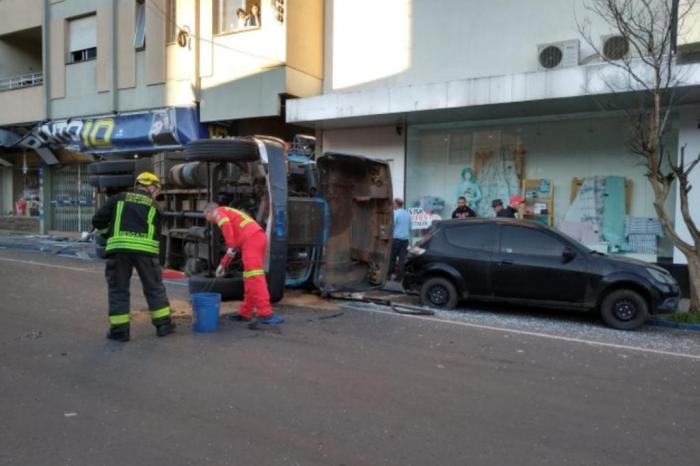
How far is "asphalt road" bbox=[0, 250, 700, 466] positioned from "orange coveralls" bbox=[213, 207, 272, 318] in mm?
461

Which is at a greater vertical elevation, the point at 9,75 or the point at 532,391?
the point at 9,75

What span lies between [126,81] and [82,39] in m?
3.04

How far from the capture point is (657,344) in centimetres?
704

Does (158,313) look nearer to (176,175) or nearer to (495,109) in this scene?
(176,175)

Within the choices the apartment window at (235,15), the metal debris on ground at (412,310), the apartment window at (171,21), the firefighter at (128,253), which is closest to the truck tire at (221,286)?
the firefighter at (128,253)

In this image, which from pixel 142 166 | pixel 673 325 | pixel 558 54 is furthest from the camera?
pixel 558 54

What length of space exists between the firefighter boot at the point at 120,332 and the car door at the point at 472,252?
4631mm

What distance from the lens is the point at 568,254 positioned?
8156 millimetres

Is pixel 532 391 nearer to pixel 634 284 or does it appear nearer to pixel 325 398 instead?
pixel 325 398

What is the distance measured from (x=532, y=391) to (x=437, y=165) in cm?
957

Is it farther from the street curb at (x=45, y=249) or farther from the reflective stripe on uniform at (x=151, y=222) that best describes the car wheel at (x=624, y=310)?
the street curb at (x=45, y=249)

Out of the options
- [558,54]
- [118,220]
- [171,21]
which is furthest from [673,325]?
[171,21]

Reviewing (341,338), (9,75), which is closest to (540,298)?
(341,338)

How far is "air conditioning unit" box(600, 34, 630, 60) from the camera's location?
10930mm
